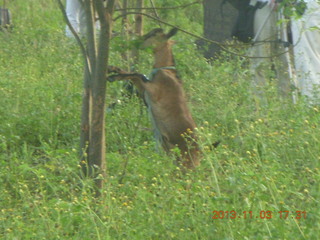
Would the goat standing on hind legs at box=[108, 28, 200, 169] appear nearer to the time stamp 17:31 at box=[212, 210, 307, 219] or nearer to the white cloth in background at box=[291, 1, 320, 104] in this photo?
the time stamp 17:31 at box=[212, 210, 307, 219]

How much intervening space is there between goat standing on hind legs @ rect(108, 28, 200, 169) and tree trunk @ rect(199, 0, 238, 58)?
3942 millimetres

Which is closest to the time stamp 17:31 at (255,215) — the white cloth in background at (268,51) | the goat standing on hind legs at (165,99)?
the goat standing on hind legs at (165,99)

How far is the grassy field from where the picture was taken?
350 cm

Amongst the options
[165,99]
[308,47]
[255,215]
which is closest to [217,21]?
[308,47]

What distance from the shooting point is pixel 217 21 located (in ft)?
30.8

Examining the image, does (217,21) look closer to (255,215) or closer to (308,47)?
(308,47)

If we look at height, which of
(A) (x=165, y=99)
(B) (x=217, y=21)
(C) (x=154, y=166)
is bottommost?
(C) (x=154, y=166)

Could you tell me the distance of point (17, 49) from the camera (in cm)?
854

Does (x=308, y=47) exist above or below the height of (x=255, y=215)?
above

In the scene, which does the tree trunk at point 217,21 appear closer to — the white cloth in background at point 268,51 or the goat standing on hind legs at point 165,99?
the white cloth in background at point 268,51

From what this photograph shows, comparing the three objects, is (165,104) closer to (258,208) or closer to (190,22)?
(258,208)

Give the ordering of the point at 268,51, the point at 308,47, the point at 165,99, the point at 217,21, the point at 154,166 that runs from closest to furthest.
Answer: the point at 154,166, the point at 165,99, the point at 268,51, the point at 308,47, the point at 217,21

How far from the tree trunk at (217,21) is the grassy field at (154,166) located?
119 cm

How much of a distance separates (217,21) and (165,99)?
14.7 ft
